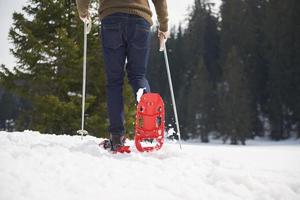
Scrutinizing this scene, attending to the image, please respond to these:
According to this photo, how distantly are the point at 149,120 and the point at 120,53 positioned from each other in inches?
31.7

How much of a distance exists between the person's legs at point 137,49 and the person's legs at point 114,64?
0.29ft

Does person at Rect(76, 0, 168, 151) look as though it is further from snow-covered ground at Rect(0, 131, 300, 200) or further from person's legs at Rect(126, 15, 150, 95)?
snow-covered ground at Rect(0, 131, 300, 200)

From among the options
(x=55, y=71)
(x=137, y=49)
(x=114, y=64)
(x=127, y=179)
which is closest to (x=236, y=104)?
(x=55, y=71)

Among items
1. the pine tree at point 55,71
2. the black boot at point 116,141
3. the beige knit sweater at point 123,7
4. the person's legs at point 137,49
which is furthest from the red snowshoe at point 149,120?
the pine tree at point 55,71

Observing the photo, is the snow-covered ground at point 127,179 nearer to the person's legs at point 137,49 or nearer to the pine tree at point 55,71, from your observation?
the person's legs at point 137,49

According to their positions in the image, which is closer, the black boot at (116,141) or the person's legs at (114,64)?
the black boot at (116,141)

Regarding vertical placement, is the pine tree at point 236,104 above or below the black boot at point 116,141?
above

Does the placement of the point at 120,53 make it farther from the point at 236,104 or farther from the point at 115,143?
the point at 236,104

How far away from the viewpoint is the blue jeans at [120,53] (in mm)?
3383

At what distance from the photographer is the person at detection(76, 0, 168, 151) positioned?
338cm

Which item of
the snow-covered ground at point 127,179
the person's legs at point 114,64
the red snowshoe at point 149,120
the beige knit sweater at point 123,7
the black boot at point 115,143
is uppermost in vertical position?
the beige knit sweater at point 123,7

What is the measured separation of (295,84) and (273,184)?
34701 mm

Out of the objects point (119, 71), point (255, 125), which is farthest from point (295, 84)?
point (119, 71)

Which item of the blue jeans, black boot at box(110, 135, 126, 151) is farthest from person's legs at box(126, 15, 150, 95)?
black boot at box(110, 135, 126, 151)
